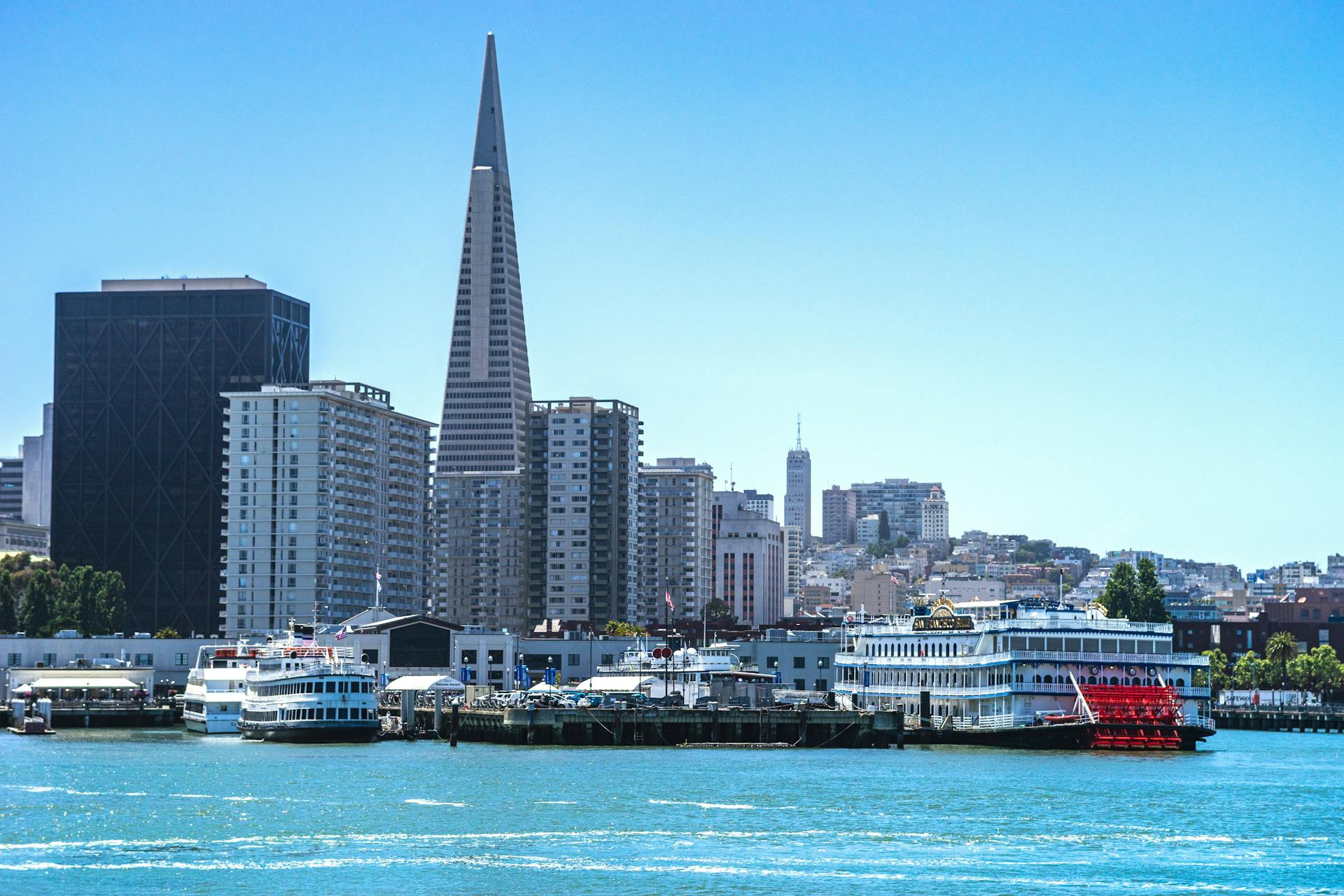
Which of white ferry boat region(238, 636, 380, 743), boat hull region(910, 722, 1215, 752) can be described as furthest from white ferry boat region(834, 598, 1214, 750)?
white ferry boat region(238, 636, 380, 743)

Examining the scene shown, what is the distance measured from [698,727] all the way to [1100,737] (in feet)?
88.7

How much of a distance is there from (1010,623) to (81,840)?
247 feet

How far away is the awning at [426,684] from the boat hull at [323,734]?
16.4 metres

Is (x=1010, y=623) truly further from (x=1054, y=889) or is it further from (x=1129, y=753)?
(x=1054, y=889)

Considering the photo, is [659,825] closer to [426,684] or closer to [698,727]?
[698,727]

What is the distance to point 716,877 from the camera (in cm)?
6744

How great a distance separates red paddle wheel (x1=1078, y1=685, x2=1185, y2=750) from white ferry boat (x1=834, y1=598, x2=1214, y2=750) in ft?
0.21

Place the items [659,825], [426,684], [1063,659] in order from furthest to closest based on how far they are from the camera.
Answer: [426,684] < [1063,659] < [659,825]

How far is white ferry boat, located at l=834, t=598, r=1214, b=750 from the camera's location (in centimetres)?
13200

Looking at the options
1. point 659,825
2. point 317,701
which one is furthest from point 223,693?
point 659,825

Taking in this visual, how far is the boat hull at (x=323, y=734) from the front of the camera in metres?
133

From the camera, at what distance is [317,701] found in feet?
434

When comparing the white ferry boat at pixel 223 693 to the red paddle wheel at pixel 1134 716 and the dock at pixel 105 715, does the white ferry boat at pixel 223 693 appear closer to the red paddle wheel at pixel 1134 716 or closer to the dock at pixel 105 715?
the dock at pixel 105 715

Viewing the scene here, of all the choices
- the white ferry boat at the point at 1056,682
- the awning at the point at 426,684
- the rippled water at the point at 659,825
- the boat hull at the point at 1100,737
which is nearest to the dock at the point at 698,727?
the white ferry boat at the point at 1056,682
